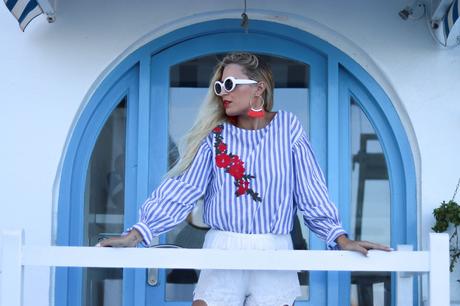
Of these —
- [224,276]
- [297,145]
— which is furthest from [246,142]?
[224,276]

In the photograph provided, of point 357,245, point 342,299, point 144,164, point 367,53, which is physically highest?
point 367,53

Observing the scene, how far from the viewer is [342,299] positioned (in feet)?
14.6

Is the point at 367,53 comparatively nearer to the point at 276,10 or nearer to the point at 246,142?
the point at 276,10

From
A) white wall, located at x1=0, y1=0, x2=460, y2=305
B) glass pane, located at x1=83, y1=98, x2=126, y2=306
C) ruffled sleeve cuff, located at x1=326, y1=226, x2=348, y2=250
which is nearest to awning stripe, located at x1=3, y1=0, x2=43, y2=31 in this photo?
Result: white wall, located at x1=0, y1=0, x2=460, y2=305

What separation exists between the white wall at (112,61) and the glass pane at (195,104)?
26cm

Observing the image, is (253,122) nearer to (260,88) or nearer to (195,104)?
(260,88)

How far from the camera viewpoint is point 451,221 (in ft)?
13.7

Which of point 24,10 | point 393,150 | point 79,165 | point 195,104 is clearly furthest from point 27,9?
point 393,150

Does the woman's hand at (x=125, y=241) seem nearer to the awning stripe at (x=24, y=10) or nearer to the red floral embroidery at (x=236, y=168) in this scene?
the red floral embroidery at (x=236, y=168)

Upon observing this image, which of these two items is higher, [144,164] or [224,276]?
[144,164]

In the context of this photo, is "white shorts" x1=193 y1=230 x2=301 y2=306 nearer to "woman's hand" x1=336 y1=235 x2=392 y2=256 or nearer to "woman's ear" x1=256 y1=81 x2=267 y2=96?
"woman's hand" x1=336 y1=235 x2=392 y2=256

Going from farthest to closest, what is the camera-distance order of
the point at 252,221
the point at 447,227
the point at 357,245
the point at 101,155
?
the point at 101,155, the point at 447,227, the point at 252,221, the point at 357,245

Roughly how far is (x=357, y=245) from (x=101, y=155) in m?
1.96

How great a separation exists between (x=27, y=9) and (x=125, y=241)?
61.2 inches
